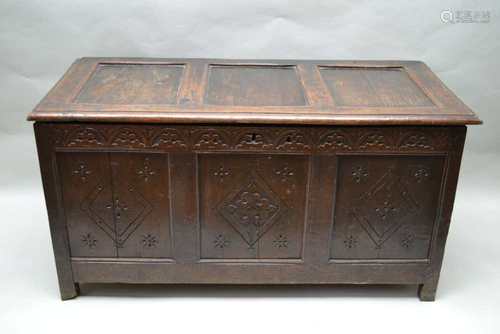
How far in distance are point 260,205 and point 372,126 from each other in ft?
1.93

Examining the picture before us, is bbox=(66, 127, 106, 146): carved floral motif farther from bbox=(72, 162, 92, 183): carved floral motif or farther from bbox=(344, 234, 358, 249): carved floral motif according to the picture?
bbox=(344, 234, 358, 249): carved floral motif

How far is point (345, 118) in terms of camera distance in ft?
9.57

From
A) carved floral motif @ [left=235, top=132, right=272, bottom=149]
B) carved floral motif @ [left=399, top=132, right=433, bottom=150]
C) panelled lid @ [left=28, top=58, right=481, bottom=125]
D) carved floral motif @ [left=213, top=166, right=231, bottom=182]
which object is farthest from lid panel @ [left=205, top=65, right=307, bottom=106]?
carved floral motif @ [left=399, top=132, right=433, bottom=150]

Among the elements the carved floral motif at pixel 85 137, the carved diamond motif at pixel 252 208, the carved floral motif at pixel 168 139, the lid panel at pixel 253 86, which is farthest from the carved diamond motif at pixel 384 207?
the carved floral motif at pixel 85 137

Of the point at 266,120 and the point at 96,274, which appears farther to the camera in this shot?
the point at 96,274

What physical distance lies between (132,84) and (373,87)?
3.61 ft

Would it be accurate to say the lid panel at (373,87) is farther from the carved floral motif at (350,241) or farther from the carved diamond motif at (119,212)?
the carved diamond motif at (119,212)

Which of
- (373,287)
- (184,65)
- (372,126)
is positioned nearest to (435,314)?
(373,287)

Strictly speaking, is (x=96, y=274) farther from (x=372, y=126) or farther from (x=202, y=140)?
(x=372, y=126)

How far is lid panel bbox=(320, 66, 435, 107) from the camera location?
310 cm

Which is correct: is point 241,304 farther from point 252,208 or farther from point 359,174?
point 359,174

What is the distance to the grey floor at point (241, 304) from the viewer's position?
124 inches

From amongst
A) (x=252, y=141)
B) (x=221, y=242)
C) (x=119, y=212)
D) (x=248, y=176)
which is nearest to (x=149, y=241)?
(x=119, y=212)

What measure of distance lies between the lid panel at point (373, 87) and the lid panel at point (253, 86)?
172mm
